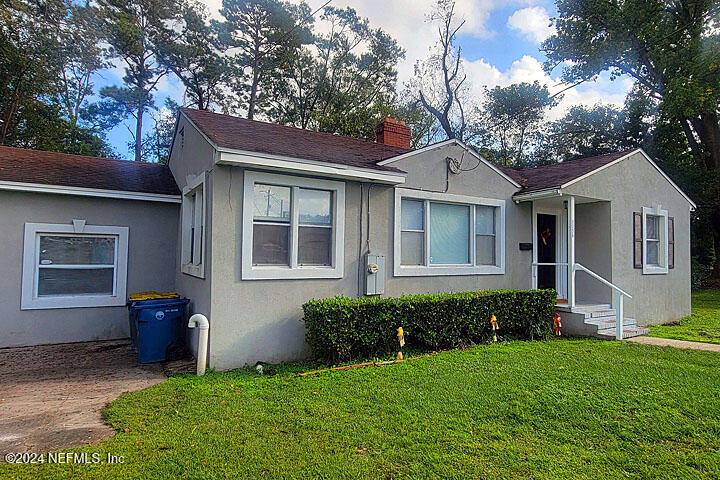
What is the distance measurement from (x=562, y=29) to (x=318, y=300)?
23.2 metres

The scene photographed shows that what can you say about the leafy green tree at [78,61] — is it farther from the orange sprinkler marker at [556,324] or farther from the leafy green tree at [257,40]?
the orange sprinkler marker at [556,324]

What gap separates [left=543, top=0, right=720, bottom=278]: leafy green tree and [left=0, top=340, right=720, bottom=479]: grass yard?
17342 millimetres

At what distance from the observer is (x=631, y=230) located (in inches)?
397

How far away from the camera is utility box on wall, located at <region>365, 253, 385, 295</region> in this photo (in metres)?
7.25

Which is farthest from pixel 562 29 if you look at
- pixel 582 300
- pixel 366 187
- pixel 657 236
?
pixel 366 187

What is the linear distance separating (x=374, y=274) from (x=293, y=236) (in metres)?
1.64

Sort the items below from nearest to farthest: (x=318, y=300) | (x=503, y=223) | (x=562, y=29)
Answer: (x=318, y=300), (x=503, y=223), (x=562, y=29)

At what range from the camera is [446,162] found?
851cm

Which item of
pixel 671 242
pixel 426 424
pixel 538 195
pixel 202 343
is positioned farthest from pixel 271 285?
pixel 671 242

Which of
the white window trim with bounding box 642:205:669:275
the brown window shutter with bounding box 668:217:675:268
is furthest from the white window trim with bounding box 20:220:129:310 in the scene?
the brown window shutter with bounding box 668:217:675:268

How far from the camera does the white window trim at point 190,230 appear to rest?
21.4ft

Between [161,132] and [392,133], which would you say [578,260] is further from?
[161,132]

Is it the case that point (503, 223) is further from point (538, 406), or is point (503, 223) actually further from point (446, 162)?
point (538, 406)

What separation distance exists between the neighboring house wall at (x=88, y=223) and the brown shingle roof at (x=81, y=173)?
12.2 inches
